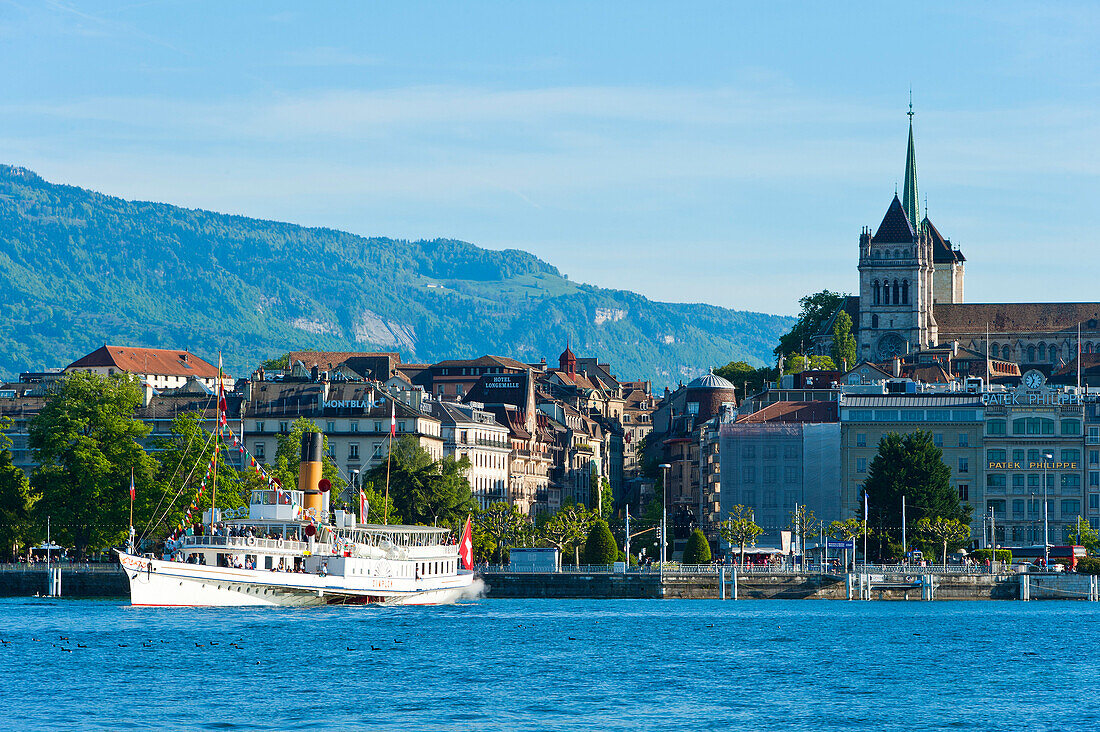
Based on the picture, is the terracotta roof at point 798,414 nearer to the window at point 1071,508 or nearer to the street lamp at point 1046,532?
the street lamp at point 1046,532

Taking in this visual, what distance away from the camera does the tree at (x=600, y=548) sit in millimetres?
136000

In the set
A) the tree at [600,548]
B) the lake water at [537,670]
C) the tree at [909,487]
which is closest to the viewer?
the lake water at [537,670]

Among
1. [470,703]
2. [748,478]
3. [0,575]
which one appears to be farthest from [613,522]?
[470,703]

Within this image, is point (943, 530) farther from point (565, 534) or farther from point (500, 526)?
point (500, 526)

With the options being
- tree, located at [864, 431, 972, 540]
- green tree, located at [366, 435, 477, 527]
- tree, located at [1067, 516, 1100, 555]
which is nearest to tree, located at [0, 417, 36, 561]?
green tree, located at [366, 435, 477, 527]

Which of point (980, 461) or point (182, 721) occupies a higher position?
point (980, 461)

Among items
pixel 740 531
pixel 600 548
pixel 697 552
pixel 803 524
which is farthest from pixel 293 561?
pixel 803 524

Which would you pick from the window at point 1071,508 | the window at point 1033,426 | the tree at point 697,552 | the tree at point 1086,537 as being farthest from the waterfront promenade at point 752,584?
the window at point 1033,426

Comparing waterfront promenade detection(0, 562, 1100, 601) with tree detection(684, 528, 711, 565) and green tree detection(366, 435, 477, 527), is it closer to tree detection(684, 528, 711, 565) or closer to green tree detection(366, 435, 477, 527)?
tree detection(684, 528, 711, 565)

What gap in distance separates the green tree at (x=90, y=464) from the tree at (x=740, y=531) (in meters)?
45.0

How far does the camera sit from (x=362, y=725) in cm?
5919

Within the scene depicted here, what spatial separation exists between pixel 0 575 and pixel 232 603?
27227mm

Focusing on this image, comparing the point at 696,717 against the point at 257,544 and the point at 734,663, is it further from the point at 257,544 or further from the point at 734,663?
the point at 257,544

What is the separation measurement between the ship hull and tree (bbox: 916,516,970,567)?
43.9 m
